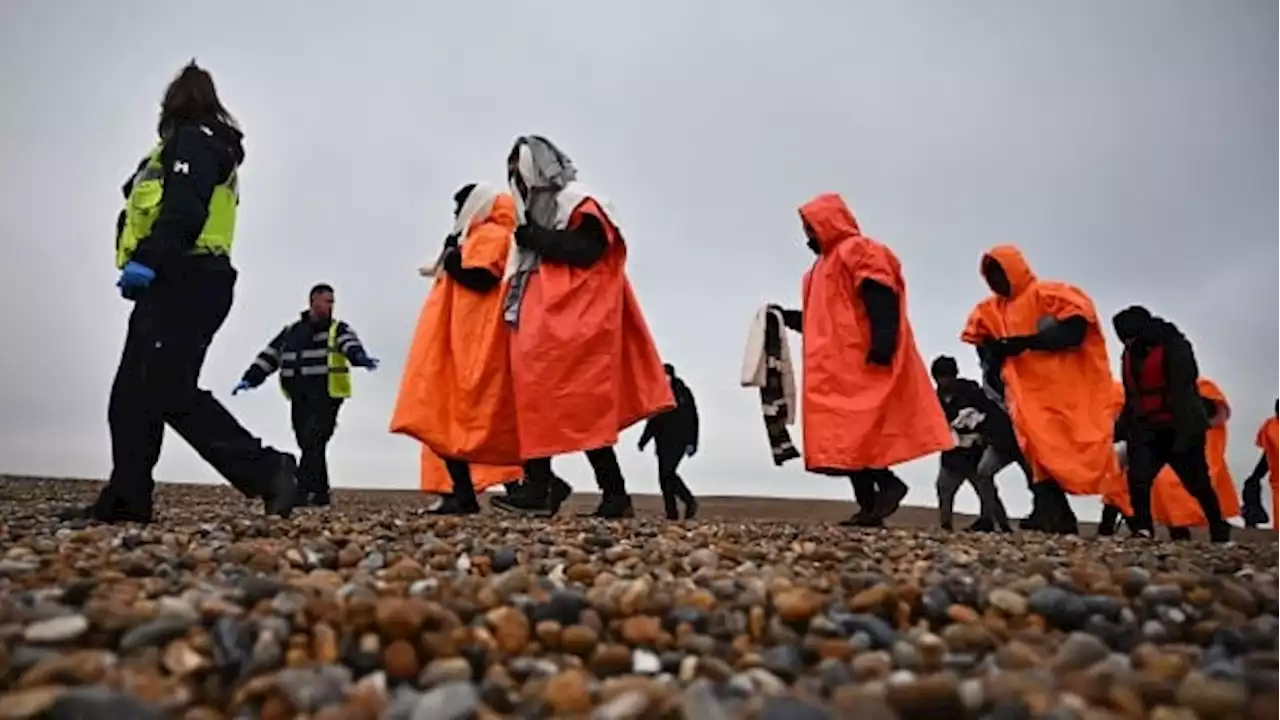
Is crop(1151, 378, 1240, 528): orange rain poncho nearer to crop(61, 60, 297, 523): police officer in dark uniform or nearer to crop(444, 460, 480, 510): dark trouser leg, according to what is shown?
crop(444, 460, 480, 510): dark trouser leg

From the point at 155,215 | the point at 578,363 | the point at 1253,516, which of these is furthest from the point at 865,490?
the point at 1253,516

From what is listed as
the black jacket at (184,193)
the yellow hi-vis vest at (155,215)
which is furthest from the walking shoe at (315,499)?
the black jacket at (184,193)

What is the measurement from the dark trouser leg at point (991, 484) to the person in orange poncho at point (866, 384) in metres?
2.52

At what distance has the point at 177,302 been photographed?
14.9 ft

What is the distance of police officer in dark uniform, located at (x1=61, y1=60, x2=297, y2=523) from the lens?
448 cm

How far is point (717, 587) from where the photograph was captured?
8.05 ft

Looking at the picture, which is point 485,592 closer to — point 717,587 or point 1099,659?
point 717,587

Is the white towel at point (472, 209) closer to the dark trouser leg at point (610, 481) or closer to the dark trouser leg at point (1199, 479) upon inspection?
the dark trouser leg at point (610, 481)

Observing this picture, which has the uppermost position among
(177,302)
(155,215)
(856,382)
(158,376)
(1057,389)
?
(155,215)

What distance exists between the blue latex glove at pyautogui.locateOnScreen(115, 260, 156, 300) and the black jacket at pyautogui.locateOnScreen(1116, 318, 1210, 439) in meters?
6.42

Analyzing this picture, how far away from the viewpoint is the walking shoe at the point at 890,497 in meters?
6.93

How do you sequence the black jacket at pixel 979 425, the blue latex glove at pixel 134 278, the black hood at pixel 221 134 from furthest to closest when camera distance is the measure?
the black jacket at pixel 979 425 < the black hood at pixel 221 134 < the blue latex glove at pixel 134 278

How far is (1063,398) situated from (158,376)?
6.10 meters

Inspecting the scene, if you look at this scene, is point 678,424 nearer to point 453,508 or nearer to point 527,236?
point 453,508
